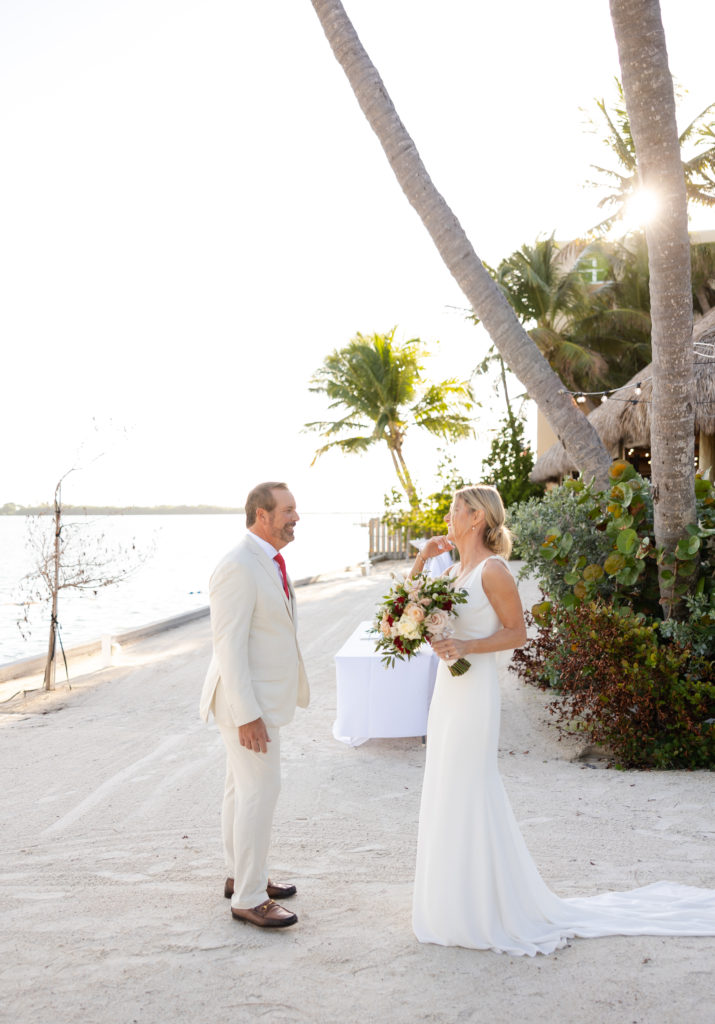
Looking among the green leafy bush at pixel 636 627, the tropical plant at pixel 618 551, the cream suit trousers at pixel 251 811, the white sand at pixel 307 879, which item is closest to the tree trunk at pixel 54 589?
the white sand at pixel 307 879

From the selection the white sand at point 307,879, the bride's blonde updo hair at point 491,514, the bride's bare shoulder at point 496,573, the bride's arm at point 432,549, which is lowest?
the white sand at point 307,879

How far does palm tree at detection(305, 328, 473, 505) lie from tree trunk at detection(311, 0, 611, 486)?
23.3 meters

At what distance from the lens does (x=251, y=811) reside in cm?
350

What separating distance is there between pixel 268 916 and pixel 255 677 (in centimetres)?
94

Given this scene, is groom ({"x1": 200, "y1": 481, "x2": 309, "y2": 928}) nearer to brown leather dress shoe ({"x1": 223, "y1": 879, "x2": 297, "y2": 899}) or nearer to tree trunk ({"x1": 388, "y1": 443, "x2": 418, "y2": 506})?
brown leather dress shoe ({"x1": 223, "y1": 879, "x2": 297, "y2": 899})

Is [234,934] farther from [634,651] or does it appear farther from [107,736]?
[107,736]

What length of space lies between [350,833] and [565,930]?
5.23 feet

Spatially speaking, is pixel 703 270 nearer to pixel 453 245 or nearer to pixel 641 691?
pixel 453 245

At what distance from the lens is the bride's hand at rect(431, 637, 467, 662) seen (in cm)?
333

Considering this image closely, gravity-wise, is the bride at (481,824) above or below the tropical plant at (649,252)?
below

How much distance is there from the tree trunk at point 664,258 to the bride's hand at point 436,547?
2614 millimetres

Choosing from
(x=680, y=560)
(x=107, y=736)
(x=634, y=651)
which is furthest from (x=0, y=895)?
(x=680, y=560)

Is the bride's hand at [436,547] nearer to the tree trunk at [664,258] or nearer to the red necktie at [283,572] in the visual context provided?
the red necktie at [283,572]

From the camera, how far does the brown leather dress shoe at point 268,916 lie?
3.49 meters
